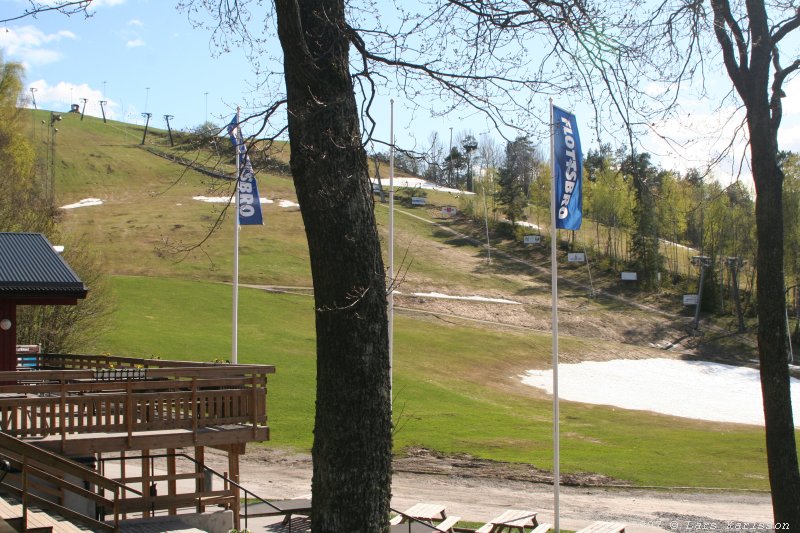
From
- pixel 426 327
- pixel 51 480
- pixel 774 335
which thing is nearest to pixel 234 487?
pixel 51 480

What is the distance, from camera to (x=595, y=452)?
29484mm

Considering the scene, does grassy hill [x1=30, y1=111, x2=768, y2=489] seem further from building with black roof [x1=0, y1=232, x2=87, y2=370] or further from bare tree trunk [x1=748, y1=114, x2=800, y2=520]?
bare tree trunk [x1=748, y1=114, x2=800, y2=520]

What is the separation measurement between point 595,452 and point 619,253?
2753 inches

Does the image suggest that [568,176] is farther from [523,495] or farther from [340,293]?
[340,293]

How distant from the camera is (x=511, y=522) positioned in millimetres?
16125

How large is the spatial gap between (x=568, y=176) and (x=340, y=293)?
12.7 meters

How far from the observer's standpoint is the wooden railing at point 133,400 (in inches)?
484

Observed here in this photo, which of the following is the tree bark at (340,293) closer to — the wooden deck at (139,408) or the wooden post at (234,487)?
the wooden deck at (139,408)

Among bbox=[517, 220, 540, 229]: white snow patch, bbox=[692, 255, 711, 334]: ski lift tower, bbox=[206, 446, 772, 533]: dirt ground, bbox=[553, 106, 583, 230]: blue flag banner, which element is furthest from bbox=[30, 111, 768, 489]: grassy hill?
bbox=[553, 106, 583, 230]: blue flag banner

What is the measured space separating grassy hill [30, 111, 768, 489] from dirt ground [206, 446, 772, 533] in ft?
5.46

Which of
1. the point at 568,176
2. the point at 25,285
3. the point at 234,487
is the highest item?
the point at 568,176

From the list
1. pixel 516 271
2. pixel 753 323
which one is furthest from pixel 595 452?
pixel 516 271

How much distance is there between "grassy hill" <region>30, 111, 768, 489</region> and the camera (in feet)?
94.7

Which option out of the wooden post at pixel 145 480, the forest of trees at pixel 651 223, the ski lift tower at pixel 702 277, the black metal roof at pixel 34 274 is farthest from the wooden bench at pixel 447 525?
the ski lift tower at pixel 702 277
